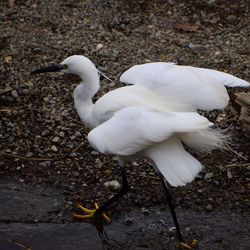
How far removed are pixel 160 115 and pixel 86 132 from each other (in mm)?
1640

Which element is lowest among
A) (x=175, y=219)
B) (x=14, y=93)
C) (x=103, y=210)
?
(x=103, y=210)

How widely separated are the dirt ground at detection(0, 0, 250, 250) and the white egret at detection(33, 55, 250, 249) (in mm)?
410

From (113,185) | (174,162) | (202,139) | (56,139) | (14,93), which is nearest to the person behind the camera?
(174,162)

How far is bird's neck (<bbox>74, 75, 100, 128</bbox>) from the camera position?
436 cm

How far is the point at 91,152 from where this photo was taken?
16.6ft

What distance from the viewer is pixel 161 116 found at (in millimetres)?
3658

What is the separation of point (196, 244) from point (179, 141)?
777mm

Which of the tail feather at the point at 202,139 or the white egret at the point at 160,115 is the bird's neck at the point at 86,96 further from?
the tail feather at the point at 202,139

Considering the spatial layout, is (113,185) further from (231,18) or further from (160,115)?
(231,18)

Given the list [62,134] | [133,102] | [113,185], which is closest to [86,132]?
[62,134]

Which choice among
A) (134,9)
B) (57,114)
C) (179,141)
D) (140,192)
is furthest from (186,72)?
(134,9)

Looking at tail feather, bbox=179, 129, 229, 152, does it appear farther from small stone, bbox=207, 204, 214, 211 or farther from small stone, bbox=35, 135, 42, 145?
small stone, bbox=35, 135, 42, 145

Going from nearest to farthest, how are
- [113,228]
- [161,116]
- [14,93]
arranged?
[161,116]
[113,228]
[14,93]

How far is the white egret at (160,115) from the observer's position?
366cm
